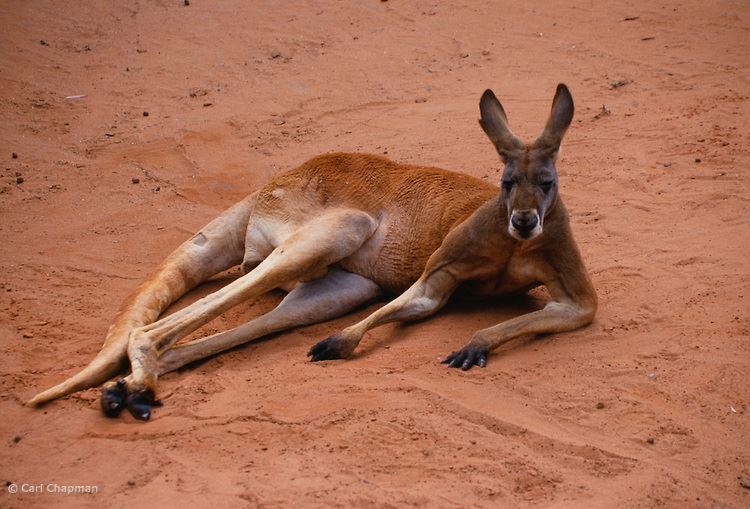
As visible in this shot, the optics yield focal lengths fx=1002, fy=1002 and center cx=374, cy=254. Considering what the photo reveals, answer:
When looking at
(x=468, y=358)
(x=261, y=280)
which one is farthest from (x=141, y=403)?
(x=468, y=358)

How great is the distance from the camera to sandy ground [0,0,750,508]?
13.8ft

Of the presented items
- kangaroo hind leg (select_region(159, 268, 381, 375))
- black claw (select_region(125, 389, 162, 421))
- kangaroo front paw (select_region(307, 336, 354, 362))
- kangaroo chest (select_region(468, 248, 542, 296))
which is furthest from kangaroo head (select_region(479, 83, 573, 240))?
black claw (select_region(125, 389, 162, 421))

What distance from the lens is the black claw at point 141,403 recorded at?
190 inches

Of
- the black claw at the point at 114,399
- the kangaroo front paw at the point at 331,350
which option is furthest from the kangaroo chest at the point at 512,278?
the black claw at the point at 114,399

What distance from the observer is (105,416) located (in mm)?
4855

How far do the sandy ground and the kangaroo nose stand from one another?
2.13ft

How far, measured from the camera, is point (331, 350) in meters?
5.35

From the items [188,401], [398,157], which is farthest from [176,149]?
[188,401]

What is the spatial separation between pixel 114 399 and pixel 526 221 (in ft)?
7.37

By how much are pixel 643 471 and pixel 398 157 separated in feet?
15.0

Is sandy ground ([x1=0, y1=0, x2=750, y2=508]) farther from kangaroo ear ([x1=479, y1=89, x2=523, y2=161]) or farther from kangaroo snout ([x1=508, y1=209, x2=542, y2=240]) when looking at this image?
kangaroo ear ([x1=479, y1=89, x2=523, y2=161])

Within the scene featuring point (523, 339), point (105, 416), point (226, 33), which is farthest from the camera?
point (226, 33)

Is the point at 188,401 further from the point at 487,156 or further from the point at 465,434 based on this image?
the point at 487,156

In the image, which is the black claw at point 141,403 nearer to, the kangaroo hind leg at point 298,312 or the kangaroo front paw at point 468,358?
the kangaroo hind leg at point 298,312
